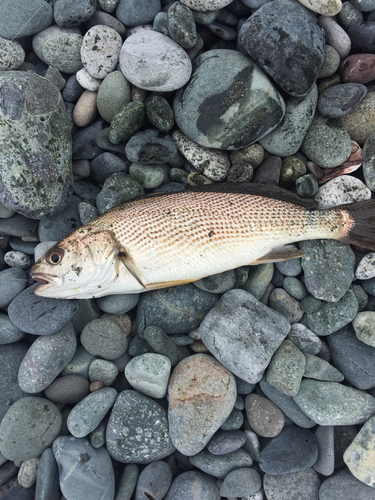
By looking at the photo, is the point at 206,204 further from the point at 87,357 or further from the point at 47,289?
the point at 87,357

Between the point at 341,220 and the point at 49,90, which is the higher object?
the point at 49,90

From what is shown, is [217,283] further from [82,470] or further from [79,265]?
[82,470]

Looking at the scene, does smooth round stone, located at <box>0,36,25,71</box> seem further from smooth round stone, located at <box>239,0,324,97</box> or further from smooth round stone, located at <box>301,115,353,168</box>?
smooth round stone, located at <box>301,115,353,168</box>

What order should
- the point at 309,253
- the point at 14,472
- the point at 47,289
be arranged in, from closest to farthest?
the point at 47,289, the point at 14,472, the point at 309,253

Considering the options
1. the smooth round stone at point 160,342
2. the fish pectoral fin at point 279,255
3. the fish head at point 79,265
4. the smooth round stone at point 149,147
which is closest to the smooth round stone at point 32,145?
the fish head at point 79,265

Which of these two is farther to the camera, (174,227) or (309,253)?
(309,253)

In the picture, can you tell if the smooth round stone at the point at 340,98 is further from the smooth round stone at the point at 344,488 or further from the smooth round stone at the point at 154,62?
the smooth round stone at the point at 344,488

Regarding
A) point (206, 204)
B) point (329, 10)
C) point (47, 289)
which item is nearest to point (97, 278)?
point (47, 289)
